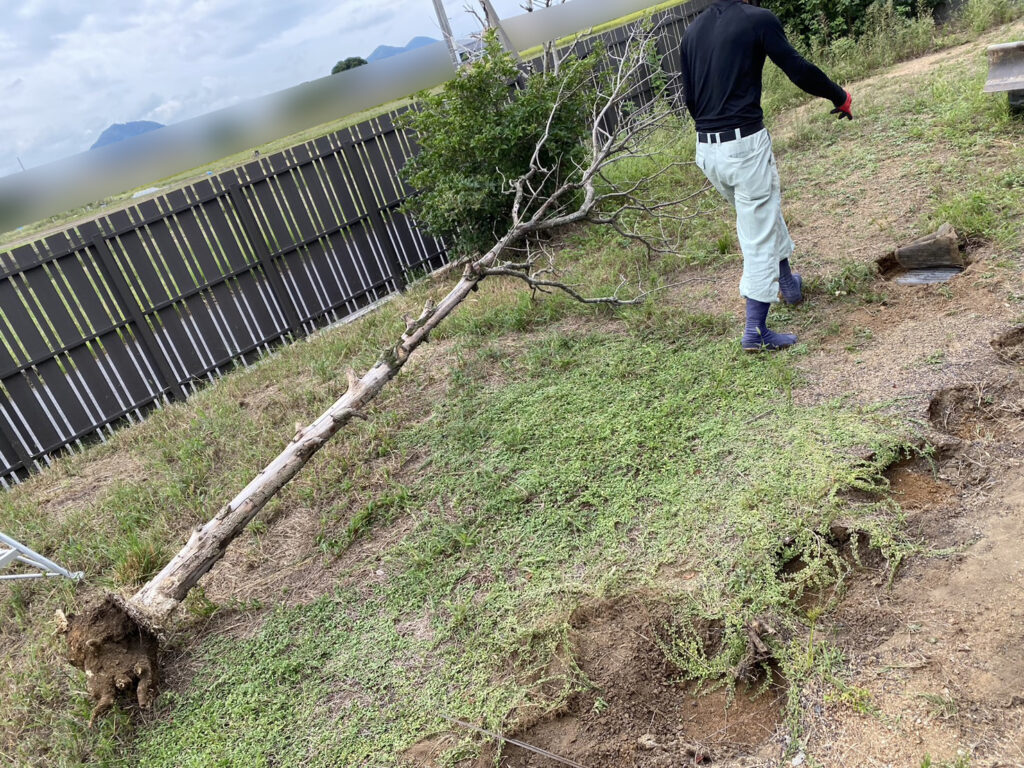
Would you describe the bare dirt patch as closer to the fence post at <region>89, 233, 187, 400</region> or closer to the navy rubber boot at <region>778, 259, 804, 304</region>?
the navy rubber boot at <region>778, 259, 804, 304</region>

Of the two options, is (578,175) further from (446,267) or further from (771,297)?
(771,297)

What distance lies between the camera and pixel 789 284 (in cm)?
452

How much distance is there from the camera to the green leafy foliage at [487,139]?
698 centimetres

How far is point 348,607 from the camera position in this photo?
3.32m

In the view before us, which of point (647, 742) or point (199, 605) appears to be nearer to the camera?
point (647, 742)

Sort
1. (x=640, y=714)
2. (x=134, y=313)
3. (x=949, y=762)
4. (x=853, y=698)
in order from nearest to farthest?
(x=949, y=762) → (x=853, y=698) → (x=640, y=714) → (x=134, y=313)

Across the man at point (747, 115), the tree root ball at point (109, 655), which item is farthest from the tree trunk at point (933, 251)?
the tree root ball at point (109, 655)

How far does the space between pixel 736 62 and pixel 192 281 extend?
554 cm

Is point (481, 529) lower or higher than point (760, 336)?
lower

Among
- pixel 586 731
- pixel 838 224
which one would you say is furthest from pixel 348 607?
pixel 838 224

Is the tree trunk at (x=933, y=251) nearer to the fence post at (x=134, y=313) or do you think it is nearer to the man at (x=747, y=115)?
the man at (x=747, y=115)

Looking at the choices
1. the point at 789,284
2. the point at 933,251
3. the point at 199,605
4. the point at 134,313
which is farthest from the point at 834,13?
the point at 199,605

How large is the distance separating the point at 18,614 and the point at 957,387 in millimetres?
5094

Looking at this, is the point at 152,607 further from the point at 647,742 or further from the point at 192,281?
the point at 192,281
